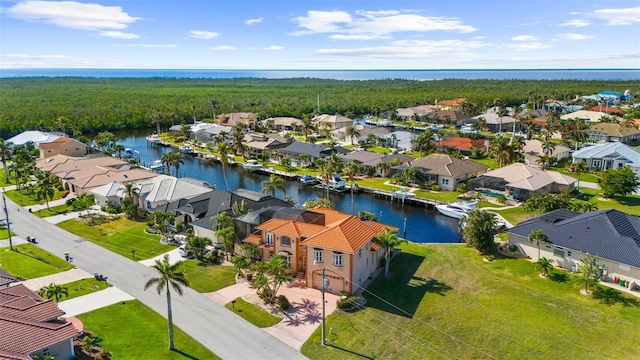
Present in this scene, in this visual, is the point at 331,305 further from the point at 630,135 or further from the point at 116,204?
the point at 630,135

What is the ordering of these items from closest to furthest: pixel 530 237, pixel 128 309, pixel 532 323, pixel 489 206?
1. pixel 532 323
2. pixel 128 309
3. pixel 530 237
4. pixel 489 206

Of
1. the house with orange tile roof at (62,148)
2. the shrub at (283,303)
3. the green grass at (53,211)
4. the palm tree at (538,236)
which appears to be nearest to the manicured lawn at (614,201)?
the palm tree at (538,236)

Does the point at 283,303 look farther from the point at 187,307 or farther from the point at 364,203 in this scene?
Answer: the point at 364,203

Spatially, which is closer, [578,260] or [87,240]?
[578,260]

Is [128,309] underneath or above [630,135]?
underneath

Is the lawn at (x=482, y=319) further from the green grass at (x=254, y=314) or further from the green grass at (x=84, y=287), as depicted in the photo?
the green grass at (x=84, y=287)

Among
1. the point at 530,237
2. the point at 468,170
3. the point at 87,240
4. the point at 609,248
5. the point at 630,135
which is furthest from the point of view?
the point at 630,135

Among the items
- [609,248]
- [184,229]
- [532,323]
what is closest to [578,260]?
[609,248]
